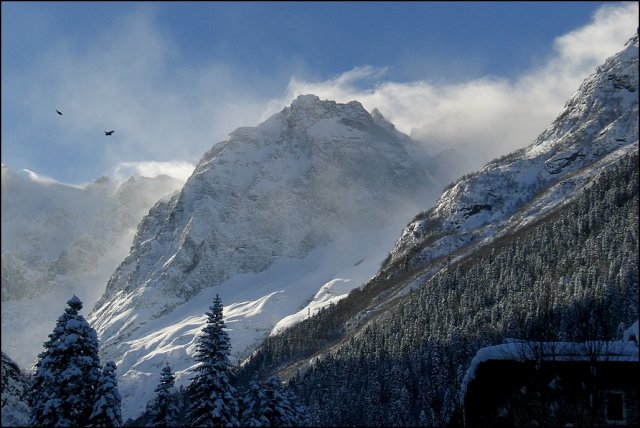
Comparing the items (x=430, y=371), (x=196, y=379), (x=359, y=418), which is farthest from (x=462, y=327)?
(x=196, y=379)

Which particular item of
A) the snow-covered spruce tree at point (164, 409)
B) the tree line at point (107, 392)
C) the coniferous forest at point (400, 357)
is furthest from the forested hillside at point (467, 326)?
the snow-covered spruce tree at point (164, 409)

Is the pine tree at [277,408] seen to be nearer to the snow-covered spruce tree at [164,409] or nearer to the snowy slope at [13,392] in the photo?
the snow-covered spruce tree at [164,409]

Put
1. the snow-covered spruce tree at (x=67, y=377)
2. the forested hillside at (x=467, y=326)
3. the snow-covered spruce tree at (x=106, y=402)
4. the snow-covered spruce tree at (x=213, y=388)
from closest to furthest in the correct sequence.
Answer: the snow-covered spruce tree at (x=106, y=402), the snow-covered spruce tree at (x=67, y=377), the snow-covered spruce tree at (x=213, y=388), the forested hillside at (x=467, y=326)

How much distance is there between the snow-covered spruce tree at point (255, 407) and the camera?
41750mm

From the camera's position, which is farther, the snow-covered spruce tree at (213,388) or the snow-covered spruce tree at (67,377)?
the snow-covered spruce tree at (213,388)

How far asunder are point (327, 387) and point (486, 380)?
466ft

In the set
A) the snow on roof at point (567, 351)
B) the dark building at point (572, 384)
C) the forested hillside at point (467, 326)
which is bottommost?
the dark building at point (572, 384)

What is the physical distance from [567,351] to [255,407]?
18664 millimetres

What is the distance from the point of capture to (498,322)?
16862cm

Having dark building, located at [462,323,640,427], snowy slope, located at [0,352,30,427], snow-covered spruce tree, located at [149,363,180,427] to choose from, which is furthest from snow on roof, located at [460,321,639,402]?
snowy slope, located at [0,352,30,427]

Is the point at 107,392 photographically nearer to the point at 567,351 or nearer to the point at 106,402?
the point at 106,402

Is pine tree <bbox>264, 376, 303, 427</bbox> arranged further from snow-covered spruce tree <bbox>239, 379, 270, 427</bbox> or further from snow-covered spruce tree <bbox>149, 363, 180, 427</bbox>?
snow-covered spruce tree <bbox>149, 363, 180, 427</bbox>

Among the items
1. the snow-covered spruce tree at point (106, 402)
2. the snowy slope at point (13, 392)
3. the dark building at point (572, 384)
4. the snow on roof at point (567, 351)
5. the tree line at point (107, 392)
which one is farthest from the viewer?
the snowy slope at point (13, 392)

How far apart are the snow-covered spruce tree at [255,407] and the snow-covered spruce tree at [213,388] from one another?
2.53 ft
